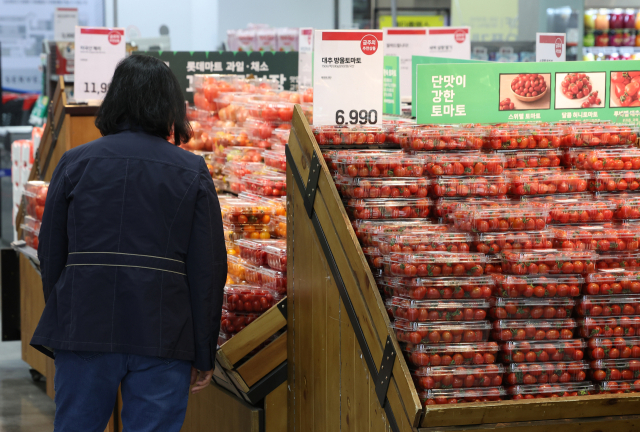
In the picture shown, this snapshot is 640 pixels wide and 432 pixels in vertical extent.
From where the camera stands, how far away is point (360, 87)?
2.86 m

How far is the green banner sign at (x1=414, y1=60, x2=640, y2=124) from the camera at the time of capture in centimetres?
295

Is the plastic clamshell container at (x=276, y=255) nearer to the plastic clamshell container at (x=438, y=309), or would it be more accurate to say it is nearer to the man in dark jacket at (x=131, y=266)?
the man in dark jacket at (x=131, y=266)

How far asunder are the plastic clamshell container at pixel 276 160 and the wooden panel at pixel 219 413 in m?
1.07

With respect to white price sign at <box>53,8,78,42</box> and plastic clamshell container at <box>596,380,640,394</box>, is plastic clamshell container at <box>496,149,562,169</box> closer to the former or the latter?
plastic clamshell container at <box>596,380,640,394</box>

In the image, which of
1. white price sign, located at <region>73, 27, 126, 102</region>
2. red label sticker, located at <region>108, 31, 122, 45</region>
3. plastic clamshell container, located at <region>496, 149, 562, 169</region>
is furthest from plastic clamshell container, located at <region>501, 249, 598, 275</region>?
red label sticker, located at <region>108, 31, 122, 45</region>

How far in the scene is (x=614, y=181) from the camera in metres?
2.56

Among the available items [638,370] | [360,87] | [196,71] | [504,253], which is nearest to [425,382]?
[504,253]

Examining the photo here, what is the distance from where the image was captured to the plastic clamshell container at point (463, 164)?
249cm

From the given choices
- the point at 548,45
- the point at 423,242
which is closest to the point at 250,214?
the point at 423,242

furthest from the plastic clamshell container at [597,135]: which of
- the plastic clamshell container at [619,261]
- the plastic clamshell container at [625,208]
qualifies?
the plastic clamshell container at [619,261]

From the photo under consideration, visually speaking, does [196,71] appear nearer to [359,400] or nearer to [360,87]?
[360,87]

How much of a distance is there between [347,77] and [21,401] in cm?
321

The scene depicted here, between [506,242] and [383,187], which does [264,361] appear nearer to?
[383,187]

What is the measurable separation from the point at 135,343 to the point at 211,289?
270mm
